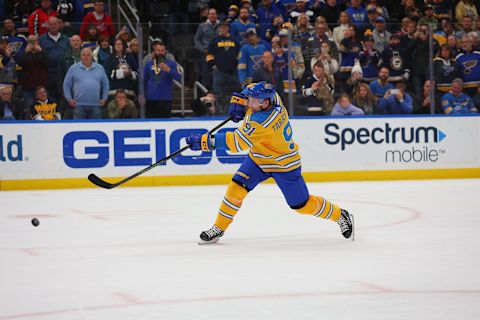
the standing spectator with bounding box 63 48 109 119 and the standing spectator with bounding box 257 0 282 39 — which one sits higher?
the standing spectator with bounding box 257 0 282 39

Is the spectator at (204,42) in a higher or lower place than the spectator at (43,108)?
higher

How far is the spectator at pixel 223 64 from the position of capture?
1221 cm

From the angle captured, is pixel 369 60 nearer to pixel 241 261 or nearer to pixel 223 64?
pixel 223 64

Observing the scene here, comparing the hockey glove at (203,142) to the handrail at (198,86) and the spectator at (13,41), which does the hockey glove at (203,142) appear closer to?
the handrail at (198,86)

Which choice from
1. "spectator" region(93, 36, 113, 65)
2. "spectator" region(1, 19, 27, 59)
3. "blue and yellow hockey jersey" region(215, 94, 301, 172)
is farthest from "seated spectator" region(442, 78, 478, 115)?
"blue and yellow hockey jersey" region(215, 94, 301, 172)

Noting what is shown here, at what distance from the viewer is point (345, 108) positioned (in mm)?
12867

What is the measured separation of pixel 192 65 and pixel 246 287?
7573mm

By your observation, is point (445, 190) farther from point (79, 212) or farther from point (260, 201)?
point (79, 212)

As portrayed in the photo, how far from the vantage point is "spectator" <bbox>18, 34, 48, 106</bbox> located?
1173cm

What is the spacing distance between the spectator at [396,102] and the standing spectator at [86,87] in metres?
4.08

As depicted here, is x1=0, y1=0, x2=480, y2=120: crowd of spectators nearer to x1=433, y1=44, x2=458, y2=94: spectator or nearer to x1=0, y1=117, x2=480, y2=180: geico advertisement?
x1=433, y1=44, x2=458, y2=94: spectator

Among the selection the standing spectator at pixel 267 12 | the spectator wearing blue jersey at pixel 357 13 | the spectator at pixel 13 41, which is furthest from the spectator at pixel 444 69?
the spectator at pixel 13 41

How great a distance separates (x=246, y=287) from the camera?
4918 millimetres

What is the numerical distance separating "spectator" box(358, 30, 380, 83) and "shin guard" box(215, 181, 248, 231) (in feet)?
20.8
